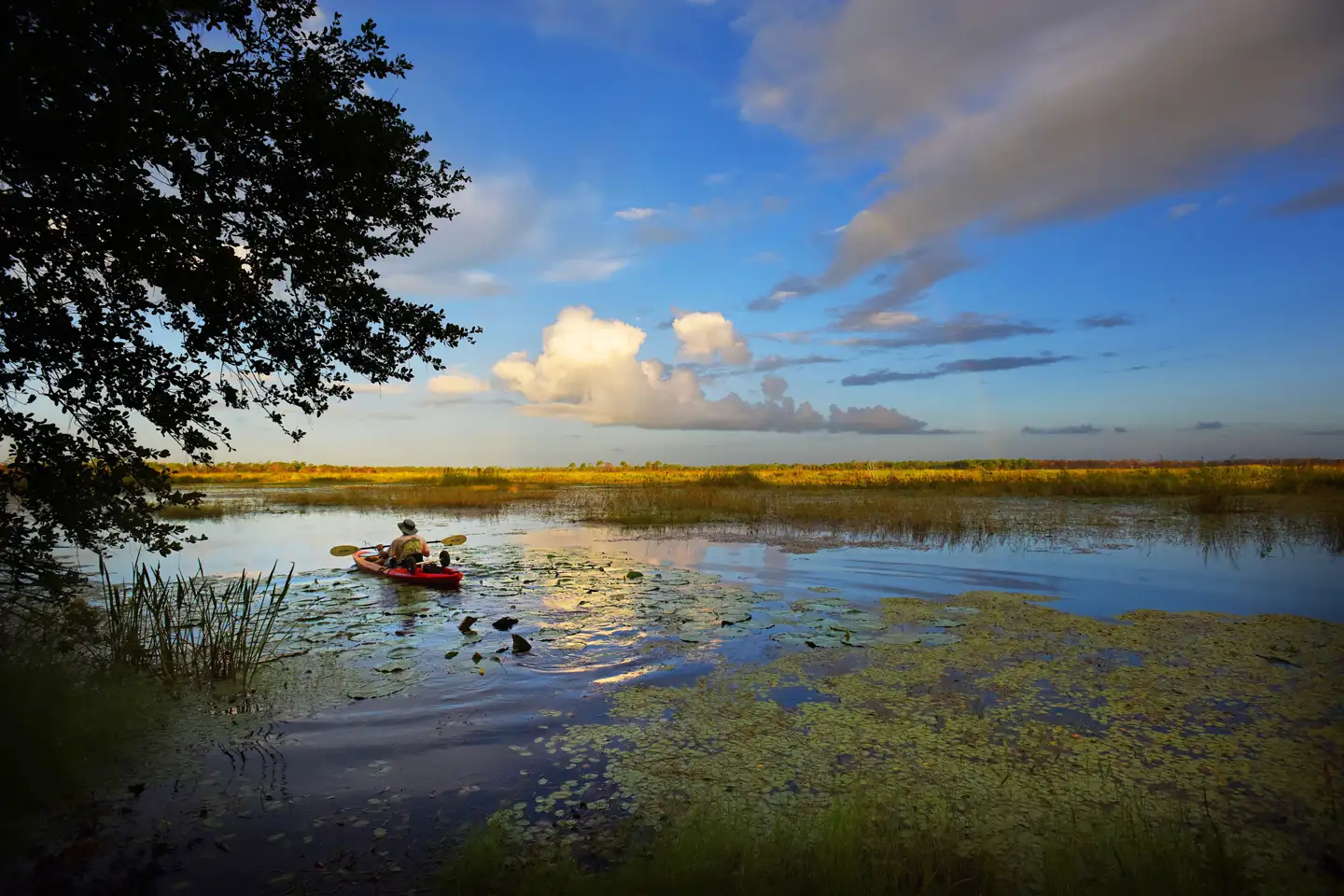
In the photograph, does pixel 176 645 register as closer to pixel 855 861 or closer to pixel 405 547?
pixel 405 547

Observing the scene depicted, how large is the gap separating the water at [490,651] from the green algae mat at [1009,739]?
43cm

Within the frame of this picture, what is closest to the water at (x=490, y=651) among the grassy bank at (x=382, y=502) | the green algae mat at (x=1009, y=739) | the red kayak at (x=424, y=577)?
the red kayak at (x=424, y=577)

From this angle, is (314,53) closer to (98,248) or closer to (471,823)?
(98,248)

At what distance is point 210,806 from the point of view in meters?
5.03

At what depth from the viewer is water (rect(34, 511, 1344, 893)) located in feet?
15.2

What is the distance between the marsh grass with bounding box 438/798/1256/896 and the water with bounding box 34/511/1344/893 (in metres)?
0.60

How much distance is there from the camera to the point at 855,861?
12.6ft

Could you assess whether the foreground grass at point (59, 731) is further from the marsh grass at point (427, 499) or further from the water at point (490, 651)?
the marsh grass at point (427, 499)

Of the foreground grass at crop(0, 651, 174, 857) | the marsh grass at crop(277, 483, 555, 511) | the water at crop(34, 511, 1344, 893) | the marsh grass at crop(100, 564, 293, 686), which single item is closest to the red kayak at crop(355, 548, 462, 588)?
the water at crop(34, 511, 1344, 893)

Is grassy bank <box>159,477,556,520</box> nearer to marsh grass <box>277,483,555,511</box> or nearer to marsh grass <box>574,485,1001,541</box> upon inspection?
marsh grass <box>277,483,555,511</box>

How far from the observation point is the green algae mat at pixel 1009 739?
15.6 ft

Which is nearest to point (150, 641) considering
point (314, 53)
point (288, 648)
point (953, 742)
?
point (288, 648)

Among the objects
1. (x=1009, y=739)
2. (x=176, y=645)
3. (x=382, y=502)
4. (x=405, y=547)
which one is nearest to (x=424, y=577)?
(x=405, y=547)

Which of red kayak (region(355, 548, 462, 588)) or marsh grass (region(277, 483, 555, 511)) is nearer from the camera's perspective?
red kayak (region(355, 548, 462, 588))
